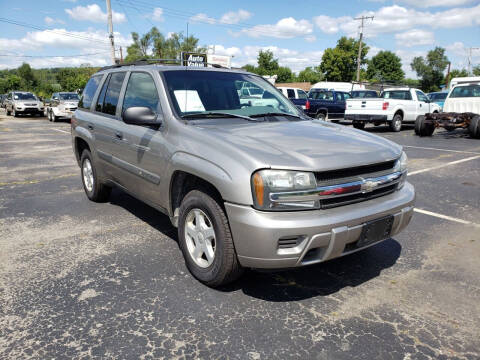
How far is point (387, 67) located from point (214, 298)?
9630 cm

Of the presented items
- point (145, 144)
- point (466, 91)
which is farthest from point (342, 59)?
point (145, 144)

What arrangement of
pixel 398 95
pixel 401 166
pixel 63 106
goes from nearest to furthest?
pixel 401 166, pixel 398 95, pixel 63 106

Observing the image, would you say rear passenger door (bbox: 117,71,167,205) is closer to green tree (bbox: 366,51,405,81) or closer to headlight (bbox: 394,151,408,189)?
headlight (bbox: 394,151,408,189)

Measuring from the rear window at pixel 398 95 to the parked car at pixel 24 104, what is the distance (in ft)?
73.9

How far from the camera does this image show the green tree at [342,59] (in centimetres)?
6638

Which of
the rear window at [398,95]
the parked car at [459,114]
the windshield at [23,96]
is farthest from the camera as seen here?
the windshield at [23,96]

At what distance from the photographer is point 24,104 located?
85.3 feet

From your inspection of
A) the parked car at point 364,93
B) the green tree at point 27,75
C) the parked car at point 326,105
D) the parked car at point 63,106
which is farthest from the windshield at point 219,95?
the green tree at point 27,75

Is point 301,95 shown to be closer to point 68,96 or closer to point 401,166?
point 68,96

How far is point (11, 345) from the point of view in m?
2.37

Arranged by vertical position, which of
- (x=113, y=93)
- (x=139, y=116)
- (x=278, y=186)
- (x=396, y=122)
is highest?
(x=113, y=93)

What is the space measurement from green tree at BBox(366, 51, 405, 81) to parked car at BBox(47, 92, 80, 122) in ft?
258

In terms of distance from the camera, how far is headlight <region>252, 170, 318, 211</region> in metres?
2.50

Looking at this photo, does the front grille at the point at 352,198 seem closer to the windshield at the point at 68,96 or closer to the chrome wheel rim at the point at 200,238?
the chrome wheel rim at the point at 200,238
